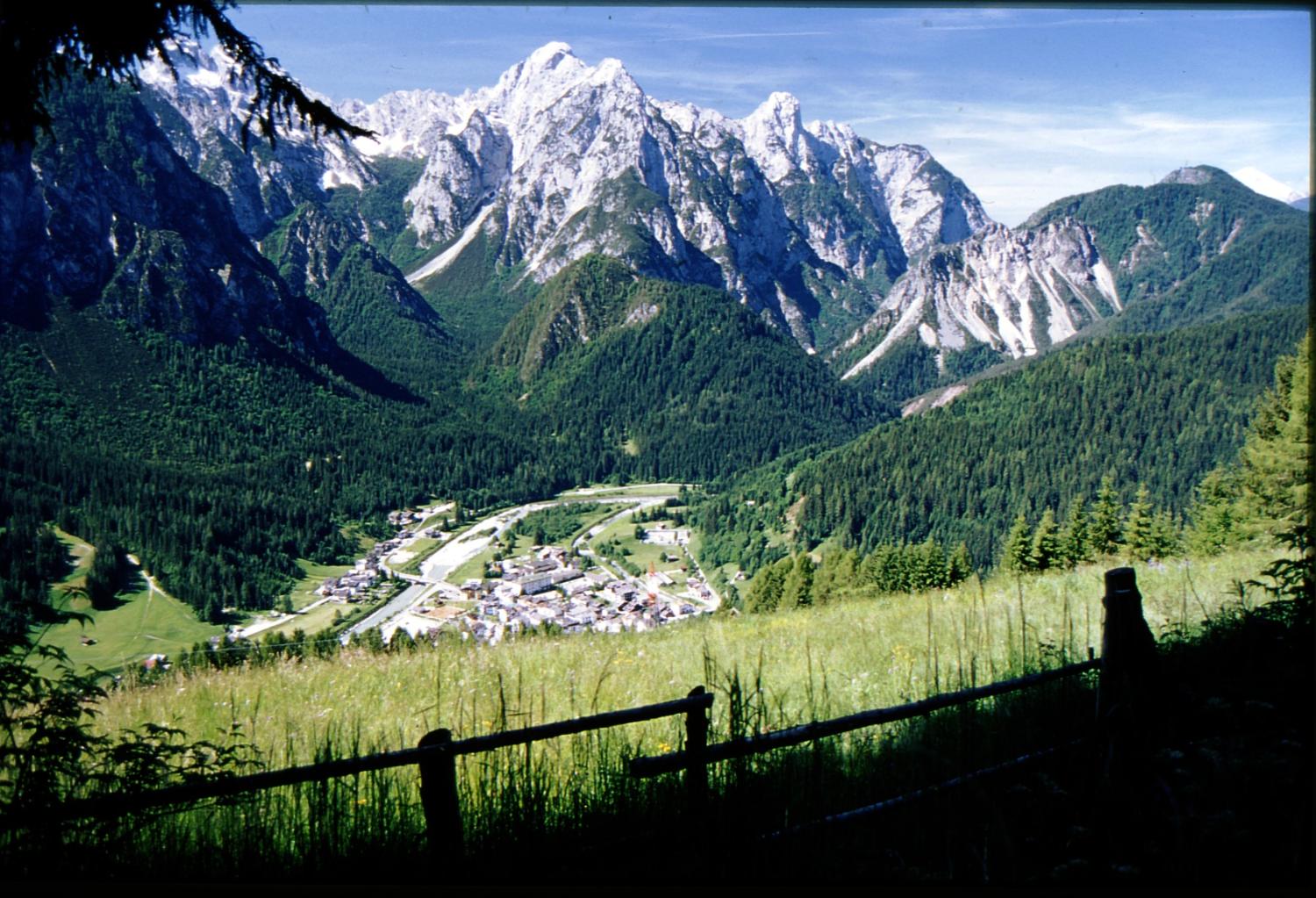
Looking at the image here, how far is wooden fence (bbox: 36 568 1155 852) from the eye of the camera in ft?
12.8

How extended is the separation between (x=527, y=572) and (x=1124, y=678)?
122m

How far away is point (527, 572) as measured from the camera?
123812 millimetres

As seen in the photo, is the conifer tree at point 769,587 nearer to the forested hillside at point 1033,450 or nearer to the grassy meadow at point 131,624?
the grassy meadow at point 131,624

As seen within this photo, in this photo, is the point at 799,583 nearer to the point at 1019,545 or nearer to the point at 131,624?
the point at 1019,545

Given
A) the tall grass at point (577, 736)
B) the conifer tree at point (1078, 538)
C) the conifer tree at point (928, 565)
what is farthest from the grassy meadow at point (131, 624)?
the tall grass at point (577, 736)

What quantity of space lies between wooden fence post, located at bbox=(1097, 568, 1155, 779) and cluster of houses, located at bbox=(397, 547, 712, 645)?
71.0 m

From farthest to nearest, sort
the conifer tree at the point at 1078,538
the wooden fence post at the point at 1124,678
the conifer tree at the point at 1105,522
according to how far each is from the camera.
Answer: the conifer tree at the point at 1105,522
the conifer tree at the point at 1078,538
the wooden fence post at the point at 1124,678

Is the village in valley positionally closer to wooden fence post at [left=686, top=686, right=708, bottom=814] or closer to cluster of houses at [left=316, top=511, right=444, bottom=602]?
cluster of houses at [left=316, top=511, right=444, bottom=602]

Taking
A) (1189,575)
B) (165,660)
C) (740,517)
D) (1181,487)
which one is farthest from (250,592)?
(1181,487)

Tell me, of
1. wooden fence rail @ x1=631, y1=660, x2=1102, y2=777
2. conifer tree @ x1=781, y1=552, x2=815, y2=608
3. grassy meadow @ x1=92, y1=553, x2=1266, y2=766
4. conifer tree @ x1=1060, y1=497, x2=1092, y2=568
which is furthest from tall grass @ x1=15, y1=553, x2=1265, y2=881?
conifer tree @ x1=781, y1=552, x2=815, y2=608

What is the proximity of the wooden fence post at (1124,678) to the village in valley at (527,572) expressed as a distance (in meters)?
68.7

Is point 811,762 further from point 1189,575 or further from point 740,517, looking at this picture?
point 740,517

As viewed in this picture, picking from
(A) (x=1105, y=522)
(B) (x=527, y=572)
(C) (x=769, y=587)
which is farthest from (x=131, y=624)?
(A) (x=1105, y=522)

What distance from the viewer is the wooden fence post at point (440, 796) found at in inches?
156
